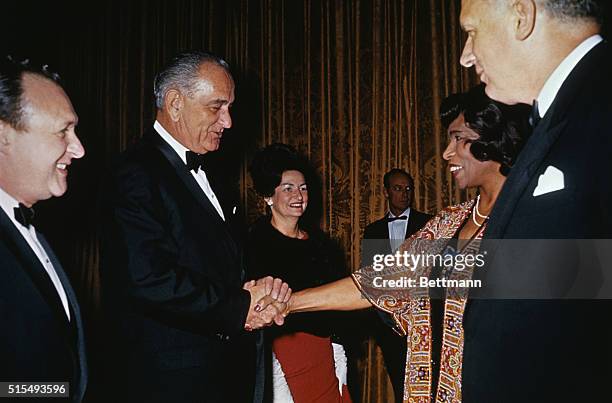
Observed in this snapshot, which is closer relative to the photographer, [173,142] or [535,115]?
[535,115]


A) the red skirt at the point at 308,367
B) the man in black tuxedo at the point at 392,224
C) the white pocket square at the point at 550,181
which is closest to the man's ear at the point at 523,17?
the white pocket square at the point at 550,181

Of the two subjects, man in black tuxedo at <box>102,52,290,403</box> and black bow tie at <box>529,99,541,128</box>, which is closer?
black bow tie at <box>529,99,541,128</box>

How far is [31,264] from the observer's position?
146 cm

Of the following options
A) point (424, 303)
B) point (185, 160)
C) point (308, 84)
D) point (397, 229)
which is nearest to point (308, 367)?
point (424, 303)

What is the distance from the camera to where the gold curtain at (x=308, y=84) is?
5176 millimetres

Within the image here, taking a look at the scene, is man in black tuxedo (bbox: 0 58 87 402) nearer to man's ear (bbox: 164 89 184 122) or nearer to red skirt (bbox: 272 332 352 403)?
man's ear (bbox: 164 89 184 122)

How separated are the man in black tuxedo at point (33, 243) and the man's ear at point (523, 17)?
Answer: 1.21 metres

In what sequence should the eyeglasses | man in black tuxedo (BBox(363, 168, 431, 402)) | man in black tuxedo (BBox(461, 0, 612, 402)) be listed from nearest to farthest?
man in black tuxedo (BBox(461, 0, 612, 402)), man in black tuxedo (BBox(363, 168, 431, 402)), the eyeglasses

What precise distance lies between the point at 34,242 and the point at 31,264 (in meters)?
0.18

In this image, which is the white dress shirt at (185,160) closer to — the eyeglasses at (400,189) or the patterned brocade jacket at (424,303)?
the patterned brocade jacket at (424,303)

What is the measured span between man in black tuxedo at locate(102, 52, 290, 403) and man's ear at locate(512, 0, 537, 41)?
1.28m

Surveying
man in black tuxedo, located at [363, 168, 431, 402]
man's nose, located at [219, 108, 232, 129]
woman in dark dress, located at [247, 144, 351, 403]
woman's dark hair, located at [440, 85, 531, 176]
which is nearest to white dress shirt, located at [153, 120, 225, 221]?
man's nose, located at [219, 108, 232, 129]

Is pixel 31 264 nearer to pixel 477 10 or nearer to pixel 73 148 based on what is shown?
pixel 73 148

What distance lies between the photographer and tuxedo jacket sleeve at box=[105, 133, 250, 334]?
202 centimetres
